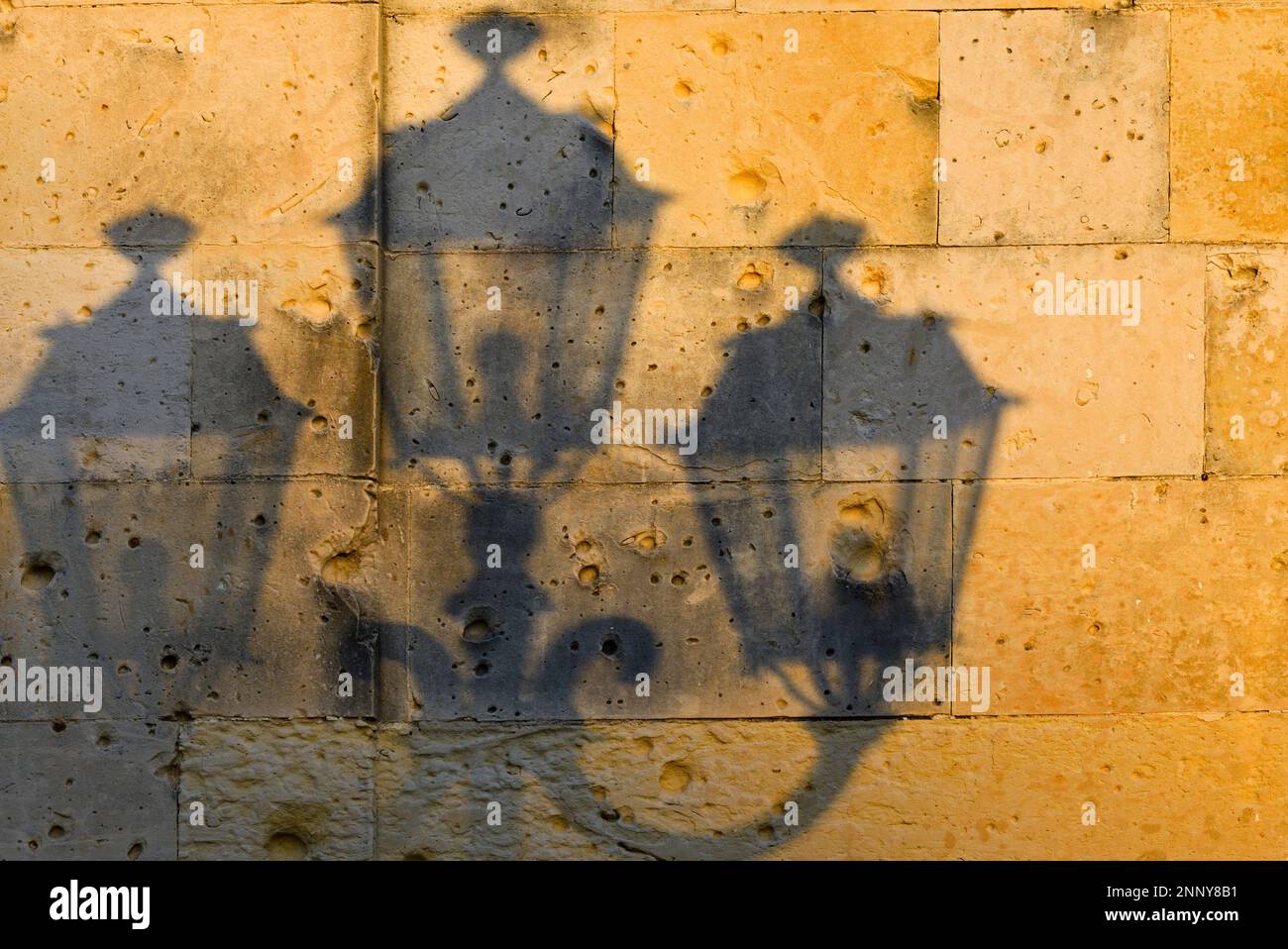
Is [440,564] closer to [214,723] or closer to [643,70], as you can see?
[214,723]

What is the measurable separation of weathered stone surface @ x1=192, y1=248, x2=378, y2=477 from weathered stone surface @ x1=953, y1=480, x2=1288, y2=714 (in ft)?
8.42

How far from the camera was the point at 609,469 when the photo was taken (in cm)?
363

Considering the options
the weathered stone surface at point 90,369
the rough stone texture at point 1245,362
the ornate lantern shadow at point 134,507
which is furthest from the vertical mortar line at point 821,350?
the weathered stone surface at point 90,369

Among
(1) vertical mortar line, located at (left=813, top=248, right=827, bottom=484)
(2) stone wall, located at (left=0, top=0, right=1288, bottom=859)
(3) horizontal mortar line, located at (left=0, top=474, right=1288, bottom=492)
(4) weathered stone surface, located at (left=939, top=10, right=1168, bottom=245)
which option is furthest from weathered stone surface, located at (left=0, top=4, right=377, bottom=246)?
(4) weathered stone surface, located at (left=939, top=10, right=1168, bottom=245)

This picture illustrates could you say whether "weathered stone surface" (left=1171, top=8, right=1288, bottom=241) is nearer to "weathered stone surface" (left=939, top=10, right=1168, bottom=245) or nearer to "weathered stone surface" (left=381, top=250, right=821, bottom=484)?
"weathered stone surface" (left=939, top=10, right=1168, bottom=245)

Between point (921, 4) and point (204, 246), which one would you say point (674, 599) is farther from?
point (921, 4)

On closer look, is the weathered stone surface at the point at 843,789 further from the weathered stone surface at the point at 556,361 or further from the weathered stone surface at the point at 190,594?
the weathered stone surface at the point at 556,361

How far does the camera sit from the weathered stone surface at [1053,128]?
3609 millimetres

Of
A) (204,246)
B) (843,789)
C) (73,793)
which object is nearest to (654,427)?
(843,789)

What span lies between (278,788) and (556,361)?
210 centimetres

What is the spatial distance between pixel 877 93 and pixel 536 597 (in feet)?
8.28

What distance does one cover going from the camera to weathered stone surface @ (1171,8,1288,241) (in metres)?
3.61

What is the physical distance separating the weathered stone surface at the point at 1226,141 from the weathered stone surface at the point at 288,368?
337 cm

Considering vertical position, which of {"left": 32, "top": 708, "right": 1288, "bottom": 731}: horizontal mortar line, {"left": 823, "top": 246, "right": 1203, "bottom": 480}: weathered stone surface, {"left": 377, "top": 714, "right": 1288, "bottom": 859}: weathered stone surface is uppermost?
{"left": 823, "top": 246, "right": 1203, "bottom": 480}: weathered stone surface
